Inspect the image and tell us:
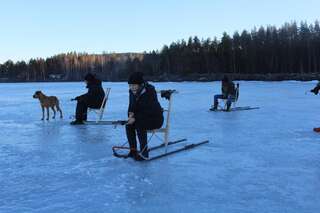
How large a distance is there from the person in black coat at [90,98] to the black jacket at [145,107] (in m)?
4.82

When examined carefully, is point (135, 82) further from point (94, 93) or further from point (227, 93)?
point (227, 93)

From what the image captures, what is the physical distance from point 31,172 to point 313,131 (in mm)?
5663

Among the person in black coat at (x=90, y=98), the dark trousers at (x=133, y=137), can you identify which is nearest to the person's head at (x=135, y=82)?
the dark trousers at (x=133, y=137)

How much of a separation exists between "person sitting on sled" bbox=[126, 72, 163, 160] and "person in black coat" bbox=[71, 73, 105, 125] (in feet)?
15.5

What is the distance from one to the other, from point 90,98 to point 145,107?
495cm

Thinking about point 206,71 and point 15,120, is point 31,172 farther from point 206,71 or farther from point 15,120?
point 206,71

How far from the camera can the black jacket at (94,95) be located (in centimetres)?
1082

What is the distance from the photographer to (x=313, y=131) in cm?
873

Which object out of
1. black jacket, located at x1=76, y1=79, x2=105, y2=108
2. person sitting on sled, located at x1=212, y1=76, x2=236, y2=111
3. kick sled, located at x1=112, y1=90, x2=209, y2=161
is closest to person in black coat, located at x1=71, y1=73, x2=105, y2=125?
black jacket, located at x1=76, y1=79, x2=105, y2=108

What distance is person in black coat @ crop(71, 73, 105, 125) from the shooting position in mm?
10820

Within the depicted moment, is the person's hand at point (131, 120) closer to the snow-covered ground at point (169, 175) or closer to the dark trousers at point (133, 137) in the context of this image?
the dark trousers at point (133, 137)

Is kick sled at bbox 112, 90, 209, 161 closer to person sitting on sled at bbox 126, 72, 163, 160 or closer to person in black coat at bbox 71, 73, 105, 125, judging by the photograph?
person sitting on sled at bbox 126, 72, 163, 160

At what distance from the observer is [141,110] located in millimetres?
6141

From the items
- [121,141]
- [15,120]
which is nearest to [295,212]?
[121,141]
